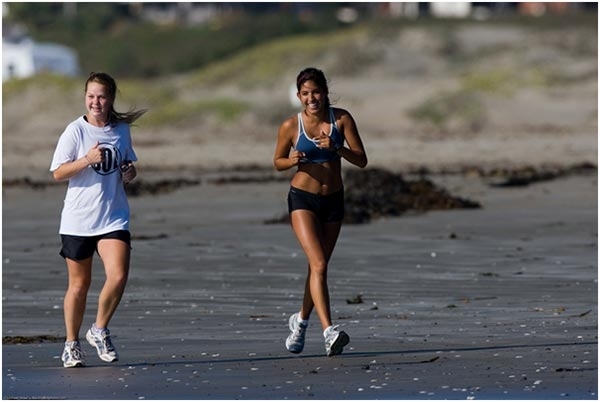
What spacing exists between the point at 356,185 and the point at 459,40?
134 feet

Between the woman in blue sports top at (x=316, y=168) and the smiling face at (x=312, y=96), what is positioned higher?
the smiling face at (x=312, y=96)

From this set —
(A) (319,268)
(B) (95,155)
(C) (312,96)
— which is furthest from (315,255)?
(B) (95,155)

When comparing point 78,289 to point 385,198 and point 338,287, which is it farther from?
point 385,198

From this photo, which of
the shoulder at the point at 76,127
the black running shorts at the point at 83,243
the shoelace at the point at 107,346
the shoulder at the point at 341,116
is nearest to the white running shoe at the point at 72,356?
the shoelace at the point at 107,346

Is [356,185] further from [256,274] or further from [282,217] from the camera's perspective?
[256,274]

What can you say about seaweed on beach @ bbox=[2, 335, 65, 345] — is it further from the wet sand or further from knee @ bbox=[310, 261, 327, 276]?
knee @ bbox=[310, 261, 327, 276]

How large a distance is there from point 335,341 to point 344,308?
7.13 ft

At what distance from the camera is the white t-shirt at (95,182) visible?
8.52m

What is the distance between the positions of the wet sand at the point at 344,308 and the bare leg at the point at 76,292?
0.70ft

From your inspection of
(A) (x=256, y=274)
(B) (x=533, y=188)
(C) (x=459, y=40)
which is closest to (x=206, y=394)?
(A) (x=256, y=274)

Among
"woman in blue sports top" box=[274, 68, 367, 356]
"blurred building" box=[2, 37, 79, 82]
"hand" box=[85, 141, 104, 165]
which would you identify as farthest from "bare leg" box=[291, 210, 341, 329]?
"blurred building" box=[2, 37, 79, 82]

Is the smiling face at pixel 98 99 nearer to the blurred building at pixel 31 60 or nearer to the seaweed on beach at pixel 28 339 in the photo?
the seaweed on beach at pixel 28 339

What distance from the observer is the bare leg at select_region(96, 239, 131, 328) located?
28.1ft

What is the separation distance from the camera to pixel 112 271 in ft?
28.2
